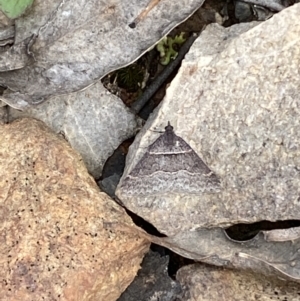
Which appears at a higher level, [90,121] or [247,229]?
[90,121]

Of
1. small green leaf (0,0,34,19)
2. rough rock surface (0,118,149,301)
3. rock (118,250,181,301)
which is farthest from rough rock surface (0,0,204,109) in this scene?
rock (118,250,181,301)

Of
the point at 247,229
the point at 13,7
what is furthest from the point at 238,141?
the point at 13,7

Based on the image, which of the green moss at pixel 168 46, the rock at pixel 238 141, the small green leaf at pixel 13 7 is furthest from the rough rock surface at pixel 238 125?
the small green leaf at pixel 13 7

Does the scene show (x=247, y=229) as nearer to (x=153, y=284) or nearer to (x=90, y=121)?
(x=153, y=284)

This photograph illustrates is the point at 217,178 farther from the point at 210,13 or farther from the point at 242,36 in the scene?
the point at 210,13

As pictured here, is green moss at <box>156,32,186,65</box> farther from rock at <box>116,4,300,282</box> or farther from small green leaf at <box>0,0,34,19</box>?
small green leaf at <box>0,0,34,19</box>

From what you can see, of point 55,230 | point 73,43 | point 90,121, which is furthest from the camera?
point 90,121

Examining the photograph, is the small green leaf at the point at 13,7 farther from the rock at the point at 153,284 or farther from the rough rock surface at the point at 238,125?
the rock at the point at 153,284

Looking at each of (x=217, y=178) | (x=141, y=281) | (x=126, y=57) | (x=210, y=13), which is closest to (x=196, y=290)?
(x=141, y=281)
